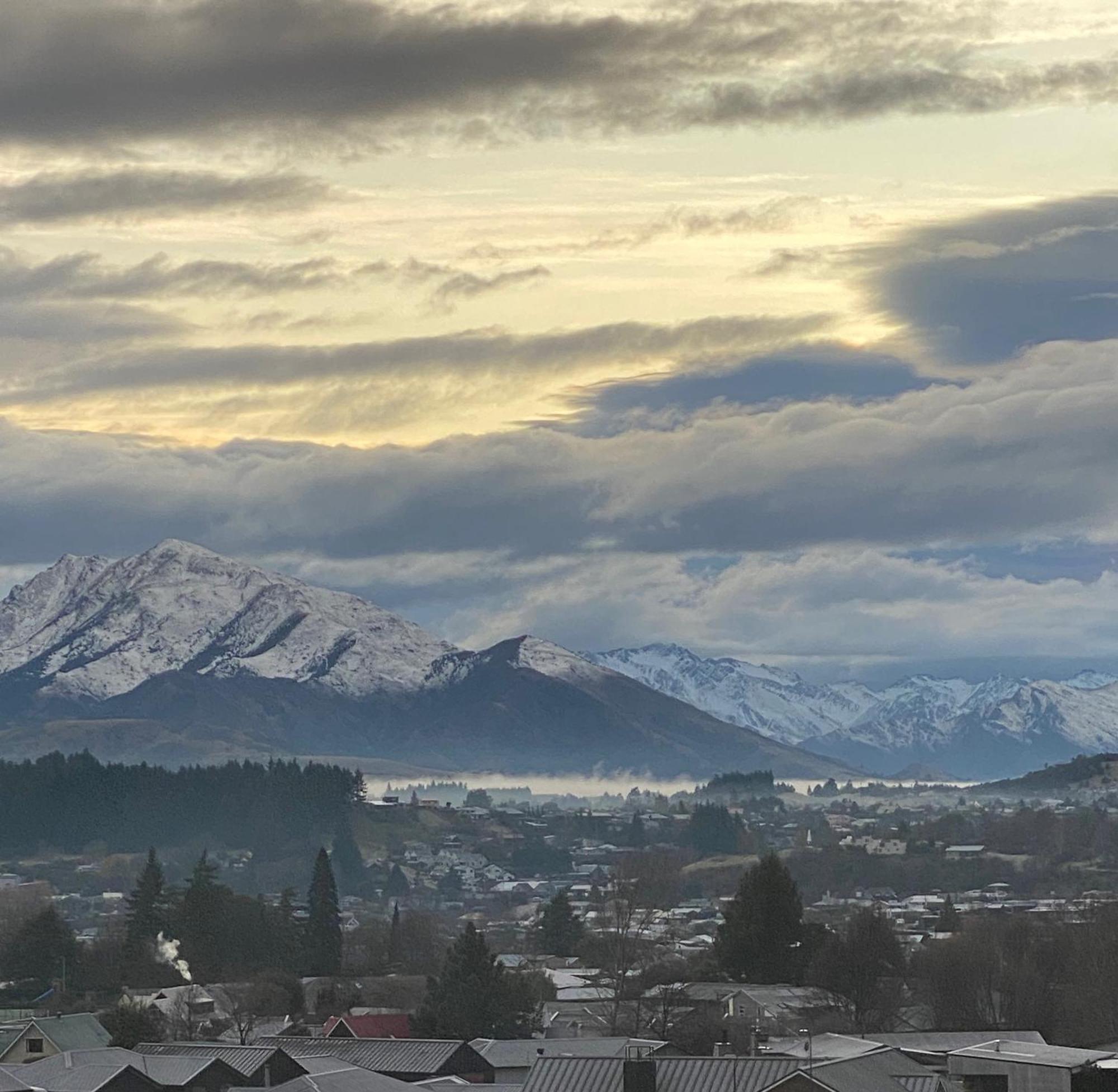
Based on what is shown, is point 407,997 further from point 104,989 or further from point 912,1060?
point 912,1060

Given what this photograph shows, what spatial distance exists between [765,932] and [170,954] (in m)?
49.0

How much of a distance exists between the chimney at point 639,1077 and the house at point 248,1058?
72.3 feet

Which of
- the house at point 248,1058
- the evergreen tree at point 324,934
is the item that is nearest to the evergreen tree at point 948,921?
the evergreen tree at point 324,934

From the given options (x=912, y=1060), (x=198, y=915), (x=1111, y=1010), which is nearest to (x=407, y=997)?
(x=198, y=915)

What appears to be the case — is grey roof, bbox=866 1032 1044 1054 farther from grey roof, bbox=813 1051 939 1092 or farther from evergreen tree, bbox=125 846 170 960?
evergreen tree, bbox=125 846 170 960

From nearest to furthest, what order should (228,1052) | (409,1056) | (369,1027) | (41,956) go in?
(228,1052)
(409,1056)
(369,1027)
(41,956)

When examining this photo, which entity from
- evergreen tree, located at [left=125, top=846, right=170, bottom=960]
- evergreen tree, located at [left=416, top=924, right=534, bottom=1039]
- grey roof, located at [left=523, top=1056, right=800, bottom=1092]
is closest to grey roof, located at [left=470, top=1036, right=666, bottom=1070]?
evergreen tree, located at [left=416, top=924, right=534, bottom=1039]

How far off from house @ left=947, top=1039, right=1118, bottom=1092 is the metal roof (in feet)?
89.3

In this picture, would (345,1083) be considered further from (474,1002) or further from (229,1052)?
(474,1002)

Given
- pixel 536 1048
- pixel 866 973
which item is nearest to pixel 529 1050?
pixel 536 1048

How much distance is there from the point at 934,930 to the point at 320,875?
44.4 m

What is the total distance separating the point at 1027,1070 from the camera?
72125mm

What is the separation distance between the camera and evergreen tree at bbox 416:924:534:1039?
118062mm

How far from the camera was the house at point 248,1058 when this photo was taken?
298ft
